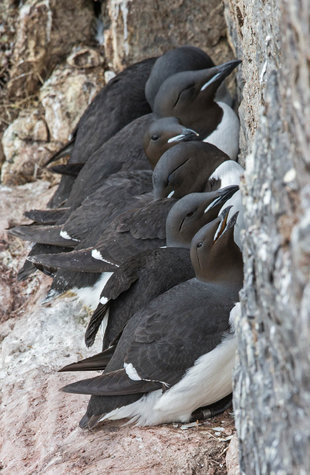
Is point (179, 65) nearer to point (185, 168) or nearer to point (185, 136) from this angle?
point (185, 136)

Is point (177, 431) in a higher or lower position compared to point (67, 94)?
lower

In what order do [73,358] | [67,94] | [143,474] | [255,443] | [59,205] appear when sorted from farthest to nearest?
[67,94], [59,205], [73,358], [143,474], [255,443]

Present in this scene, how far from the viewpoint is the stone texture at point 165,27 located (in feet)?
21.1

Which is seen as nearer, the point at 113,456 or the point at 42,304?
the point at 113,456

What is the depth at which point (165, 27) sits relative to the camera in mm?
6586

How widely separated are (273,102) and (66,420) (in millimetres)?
2405

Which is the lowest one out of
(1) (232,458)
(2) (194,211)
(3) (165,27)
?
(1) (232,458)

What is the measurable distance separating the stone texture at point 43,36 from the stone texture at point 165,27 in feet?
1.67

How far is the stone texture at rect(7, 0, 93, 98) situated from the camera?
713cm

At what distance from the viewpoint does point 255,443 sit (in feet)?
7.43

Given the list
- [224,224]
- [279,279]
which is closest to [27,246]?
[224,224]

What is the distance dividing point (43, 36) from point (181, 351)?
174 inches

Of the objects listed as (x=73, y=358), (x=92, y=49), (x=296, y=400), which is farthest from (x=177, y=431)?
(x=92, y=49)

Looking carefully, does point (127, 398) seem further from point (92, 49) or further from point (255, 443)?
point (92, 49)
